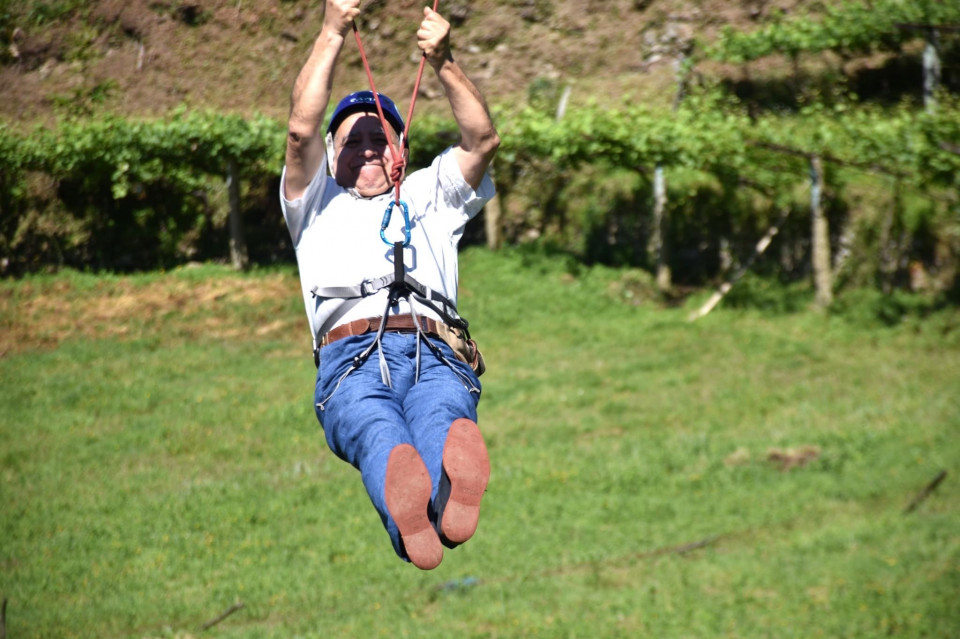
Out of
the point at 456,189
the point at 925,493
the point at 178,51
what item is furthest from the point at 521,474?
the point at 456,189

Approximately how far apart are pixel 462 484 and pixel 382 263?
1.18 metres

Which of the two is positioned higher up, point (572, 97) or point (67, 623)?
point (572, 97)

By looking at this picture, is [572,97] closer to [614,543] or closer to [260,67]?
[614,543]

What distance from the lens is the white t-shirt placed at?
15.9ft

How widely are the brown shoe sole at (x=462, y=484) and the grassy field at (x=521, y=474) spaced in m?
8.65

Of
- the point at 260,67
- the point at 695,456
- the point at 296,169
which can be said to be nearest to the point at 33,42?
the point at 260,67

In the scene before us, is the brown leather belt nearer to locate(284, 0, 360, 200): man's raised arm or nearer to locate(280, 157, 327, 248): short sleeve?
locate(280, 157, 327, 248): short sleeve

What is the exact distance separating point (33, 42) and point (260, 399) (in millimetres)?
9930

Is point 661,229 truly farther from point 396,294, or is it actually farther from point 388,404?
point 388,404

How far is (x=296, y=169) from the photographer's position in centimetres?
475

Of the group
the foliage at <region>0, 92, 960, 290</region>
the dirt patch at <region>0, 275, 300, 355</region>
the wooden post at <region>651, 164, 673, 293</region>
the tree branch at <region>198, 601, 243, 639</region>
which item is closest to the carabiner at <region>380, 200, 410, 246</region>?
the tree branch at <region>198, 601, 243, 639</region>

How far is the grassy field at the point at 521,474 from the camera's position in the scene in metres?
13.0

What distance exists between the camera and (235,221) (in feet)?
68.8

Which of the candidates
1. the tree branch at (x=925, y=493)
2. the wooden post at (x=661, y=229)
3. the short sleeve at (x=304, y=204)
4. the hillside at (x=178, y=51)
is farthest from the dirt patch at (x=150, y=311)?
the short sleeve at (x=304, y=204)
